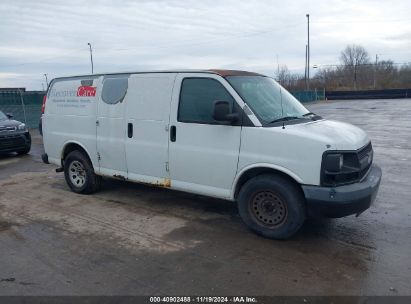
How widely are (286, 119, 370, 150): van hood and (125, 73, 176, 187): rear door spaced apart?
6.04 feet

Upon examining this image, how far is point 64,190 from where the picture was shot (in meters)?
7.35

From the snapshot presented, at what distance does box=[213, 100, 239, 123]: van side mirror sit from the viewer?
4.73 m

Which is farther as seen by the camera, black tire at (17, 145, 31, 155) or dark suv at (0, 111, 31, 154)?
black tire at (17, 145, 31, 155)

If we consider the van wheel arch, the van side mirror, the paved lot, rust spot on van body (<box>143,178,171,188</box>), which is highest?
the van side mirror

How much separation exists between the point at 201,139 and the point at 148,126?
964mm

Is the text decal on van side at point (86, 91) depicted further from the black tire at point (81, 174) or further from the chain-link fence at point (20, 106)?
the chain-link fence at point (20, 106)

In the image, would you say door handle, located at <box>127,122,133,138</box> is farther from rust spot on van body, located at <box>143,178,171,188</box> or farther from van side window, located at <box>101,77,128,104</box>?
rust spot on van body, located at <box>143,178,171,188</box>

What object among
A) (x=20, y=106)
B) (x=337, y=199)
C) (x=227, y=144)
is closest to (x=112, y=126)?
(x=227, y=144)

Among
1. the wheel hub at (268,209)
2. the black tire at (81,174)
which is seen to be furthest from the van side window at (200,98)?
the black tire at (81,174)

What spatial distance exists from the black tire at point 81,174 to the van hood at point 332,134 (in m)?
3.68

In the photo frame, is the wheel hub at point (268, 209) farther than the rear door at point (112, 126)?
No

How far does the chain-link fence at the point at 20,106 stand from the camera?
1870cm

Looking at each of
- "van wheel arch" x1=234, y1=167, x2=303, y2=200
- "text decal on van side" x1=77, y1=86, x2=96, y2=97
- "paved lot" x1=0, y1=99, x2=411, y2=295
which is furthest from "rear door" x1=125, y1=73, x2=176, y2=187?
"van wheel arch" x1=234, y1=167, x2=303, y2=200

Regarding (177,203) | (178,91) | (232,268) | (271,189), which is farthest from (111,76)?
(232,268)
